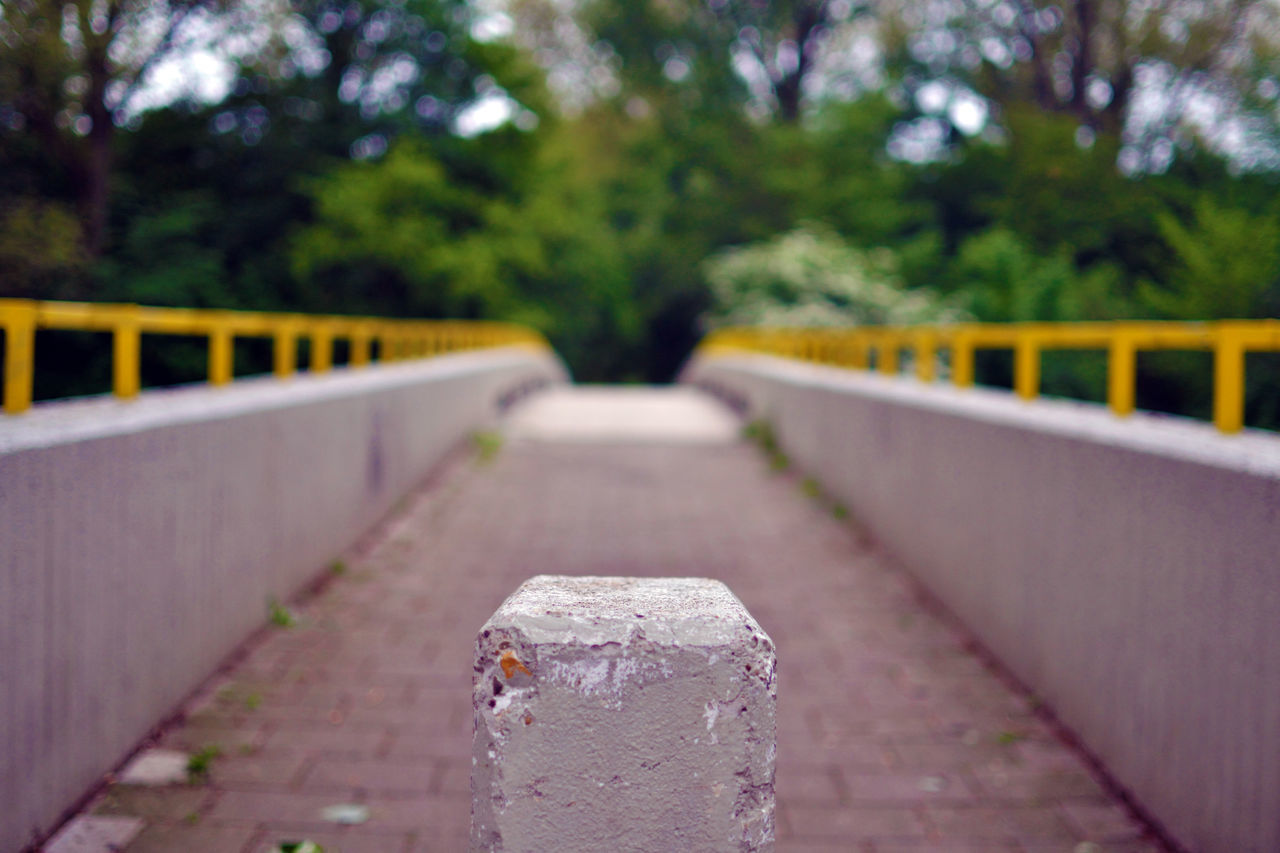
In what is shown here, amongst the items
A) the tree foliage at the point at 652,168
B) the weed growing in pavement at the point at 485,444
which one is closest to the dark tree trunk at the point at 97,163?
the tree foliage at the point at 652,168

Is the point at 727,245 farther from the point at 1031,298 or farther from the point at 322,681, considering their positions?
the point at 322,681

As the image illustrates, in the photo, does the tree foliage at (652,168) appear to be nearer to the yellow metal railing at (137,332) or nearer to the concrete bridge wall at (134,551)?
the yellow metal railing at (137,332)

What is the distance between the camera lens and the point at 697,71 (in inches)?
1531

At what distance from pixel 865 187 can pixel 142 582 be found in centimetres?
3299

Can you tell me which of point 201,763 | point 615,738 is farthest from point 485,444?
point 615,738

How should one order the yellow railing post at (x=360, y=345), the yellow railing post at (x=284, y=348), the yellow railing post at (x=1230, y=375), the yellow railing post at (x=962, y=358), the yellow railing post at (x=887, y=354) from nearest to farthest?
the yellow railing post at (x=1230, y=375) < the yellow railing post at (x=962, y=358) < the yellow railing post at (x=284, y=348) < the yellow railing post at (x=887, y=354) < the yellow railing post at (x=360, y=345)

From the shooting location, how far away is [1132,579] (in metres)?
3.69

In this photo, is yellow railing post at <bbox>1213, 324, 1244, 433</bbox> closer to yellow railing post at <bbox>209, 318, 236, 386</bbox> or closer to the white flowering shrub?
yellow railing post at <bbox>209, 318, 236, 386</bbox>

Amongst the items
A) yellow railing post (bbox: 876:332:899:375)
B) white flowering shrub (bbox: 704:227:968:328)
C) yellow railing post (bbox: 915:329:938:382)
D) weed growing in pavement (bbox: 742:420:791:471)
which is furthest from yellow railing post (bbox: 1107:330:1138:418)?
white flowering shrub (bbox: 704:227:968:328)

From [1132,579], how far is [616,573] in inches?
129

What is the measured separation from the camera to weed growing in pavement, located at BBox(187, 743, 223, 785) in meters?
3.68

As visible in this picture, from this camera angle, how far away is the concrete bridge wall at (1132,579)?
116 inches

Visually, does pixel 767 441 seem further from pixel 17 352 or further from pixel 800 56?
pixel 800 56

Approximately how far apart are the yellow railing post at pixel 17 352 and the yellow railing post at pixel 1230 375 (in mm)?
4304
